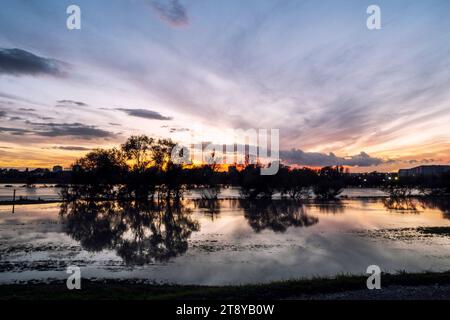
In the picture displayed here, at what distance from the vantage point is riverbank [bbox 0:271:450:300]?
12570 mm

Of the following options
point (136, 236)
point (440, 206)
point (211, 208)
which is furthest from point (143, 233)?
point (440, 206)

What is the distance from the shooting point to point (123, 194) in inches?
3278

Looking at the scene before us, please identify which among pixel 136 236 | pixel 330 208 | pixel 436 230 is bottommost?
pixel 330 208

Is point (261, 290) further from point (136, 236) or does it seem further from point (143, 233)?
point (143, 233)

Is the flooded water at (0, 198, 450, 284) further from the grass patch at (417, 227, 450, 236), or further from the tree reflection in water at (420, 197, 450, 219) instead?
the tree reflection in water at (420, 197, 450, 219)

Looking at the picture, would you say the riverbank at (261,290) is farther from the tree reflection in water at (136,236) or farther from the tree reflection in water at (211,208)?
the tree reflection in water at (211,208)

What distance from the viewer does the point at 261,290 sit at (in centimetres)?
1336

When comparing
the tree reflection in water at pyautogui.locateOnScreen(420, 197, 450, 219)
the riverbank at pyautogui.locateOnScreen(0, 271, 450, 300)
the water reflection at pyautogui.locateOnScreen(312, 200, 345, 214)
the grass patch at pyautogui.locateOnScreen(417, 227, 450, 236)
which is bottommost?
the tree reflection in water at pyautogui.locateOnScreen(420, 197, 450, 219)

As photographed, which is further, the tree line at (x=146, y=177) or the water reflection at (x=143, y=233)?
the tree line at (x=146, y=177)

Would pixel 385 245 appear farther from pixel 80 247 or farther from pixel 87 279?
pixel 80 247

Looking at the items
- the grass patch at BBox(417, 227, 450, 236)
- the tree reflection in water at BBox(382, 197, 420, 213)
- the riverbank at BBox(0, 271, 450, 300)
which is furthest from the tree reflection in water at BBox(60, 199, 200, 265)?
the tree reflection in water at BBox(382, 197, 420, 213)

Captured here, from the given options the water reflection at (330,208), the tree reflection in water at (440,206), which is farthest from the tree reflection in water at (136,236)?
the tree reflection in water at (440,206)

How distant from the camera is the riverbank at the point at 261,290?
495 inches
